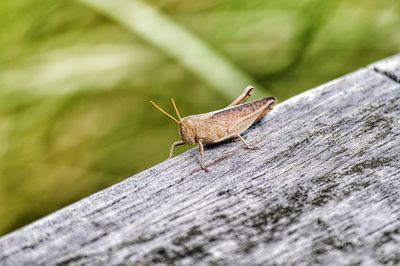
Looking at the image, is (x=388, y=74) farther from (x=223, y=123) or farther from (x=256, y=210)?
(x=256, y=210)

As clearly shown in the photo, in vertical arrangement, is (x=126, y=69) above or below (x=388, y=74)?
above

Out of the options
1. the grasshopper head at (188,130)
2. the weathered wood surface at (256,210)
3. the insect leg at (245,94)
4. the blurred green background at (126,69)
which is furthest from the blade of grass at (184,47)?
the weathered wood surface at (256,210)

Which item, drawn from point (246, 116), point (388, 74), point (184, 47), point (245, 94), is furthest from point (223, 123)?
point (184, 47)

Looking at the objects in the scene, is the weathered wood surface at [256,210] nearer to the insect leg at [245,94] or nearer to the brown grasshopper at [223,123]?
the brown grasshopper at [223,123]

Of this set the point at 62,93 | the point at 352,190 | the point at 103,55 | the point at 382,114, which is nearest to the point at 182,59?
the point at 103,55

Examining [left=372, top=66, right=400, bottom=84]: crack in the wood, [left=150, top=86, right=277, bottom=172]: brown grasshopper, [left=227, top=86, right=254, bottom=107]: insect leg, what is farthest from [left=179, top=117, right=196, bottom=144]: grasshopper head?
[left=372, top=66, right=400, bottom=84]: crack in the wood

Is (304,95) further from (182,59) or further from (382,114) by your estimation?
(182,59)
